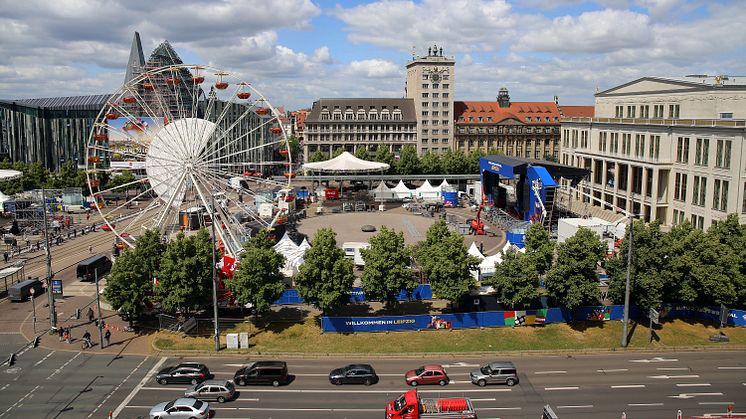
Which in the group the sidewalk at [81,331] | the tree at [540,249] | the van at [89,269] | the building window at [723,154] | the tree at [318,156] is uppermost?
the building window at [723,154]

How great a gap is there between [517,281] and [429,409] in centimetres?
1815

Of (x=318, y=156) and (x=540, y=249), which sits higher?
(x=318, y=156)

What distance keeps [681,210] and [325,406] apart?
64.1 meters

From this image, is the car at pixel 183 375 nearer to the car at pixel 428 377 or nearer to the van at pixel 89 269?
the car at pixel 428 377

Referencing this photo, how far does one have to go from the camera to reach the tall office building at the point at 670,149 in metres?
71.8

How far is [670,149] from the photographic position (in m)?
83.3

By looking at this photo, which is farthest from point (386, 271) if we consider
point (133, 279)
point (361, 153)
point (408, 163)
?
point (361, 153)

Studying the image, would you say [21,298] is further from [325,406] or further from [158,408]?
[325,406]

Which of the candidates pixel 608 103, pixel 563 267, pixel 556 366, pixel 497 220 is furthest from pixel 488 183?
pixel 556 366

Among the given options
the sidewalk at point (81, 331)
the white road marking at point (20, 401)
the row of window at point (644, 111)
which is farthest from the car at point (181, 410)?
the row of window at point (644, 111)

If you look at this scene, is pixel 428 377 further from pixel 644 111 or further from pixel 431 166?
pixel 431 166

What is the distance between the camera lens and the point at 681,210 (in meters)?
80.6

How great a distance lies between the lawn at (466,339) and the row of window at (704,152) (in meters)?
29.8

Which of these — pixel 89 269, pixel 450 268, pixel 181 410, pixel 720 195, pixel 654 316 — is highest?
pixel 720 195
